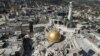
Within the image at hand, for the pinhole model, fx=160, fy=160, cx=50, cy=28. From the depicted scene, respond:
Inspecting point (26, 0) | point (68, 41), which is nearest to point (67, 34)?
point (68, 41)

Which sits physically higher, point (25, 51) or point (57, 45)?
point (57, 45)

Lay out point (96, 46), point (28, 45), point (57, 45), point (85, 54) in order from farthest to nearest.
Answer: point (28, 45)
point (57, 45)
point (96, 46)
point (85, 54)

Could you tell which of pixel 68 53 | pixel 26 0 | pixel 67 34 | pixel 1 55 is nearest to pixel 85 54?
pixel 68 53

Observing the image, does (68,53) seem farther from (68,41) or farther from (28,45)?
(28,45)

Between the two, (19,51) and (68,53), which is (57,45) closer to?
(68,53)

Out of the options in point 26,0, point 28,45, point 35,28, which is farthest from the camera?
point 26,0

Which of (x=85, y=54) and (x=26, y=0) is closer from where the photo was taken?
(x=85, y=54)

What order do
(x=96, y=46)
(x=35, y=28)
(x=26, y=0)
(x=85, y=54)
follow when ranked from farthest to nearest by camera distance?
(x=26, y=0) → (x=35, y=28) → (x=96, y=46) → (x=85, y=54)

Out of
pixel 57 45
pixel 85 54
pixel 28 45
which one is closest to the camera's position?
pixel 85 54

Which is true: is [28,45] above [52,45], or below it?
below
